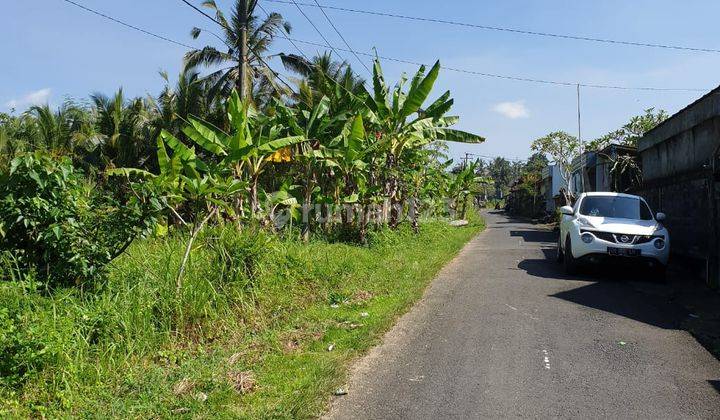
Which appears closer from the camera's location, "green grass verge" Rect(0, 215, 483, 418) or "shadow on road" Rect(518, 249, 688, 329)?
"green grass verge" Rect(0, 215, 483, 418)

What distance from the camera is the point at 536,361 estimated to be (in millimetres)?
5645

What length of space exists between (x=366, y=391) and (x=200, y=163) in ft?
18.3

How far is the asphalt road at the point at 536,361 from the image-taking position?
14.9 ft

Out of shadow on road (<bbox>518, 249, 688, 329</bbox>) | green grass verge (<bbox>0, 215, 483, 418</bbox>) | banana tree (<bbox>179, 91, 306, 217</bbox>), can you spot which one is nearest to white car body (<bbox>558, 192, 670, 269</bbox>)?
shadow on road (<bbox>518, 249, 688, 329</bbox>)

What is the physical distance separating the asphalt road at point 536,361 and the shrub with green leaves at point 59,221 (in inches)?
117

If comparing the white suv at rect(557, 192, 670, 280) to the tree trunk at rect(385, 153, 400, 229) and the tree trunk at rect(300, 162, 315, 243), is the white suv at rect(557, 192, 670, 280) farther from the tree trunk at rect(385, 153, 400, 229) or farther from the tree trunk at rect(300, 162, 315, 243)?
the tree trunk at rect(300, 162, 315, 243)

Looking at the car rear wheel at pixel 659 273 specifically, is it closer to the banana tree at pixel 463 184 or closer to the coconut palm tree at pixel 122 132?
the banana tree at pixel 463 184

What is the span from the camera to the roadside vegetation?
4.55 m

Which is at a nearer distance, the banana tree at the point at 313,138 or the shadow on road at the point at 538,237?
the banana tree at the point at 313,138

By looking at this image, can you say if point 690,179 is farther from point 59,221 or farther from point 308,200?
point 59,221

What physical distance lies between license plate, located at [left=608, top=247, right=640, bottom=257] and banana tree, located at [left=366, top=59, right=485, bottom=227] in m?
5.38

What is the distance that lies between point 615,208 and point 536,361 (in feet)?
22.7

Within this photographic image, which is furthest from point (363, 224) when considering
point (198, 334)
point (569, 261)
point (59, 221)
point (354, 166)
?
point (59, 221)

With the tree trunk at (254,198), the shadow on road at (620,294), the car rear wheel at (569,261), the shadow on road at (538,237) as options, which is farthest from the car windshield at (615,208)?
the shadow on road at (538,237)
